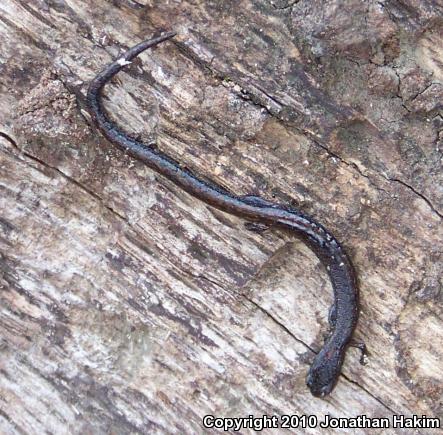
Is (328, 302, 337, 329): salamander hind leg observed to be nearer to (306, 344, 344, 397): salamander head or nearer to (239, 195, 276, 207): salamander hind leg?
(306, 344, 344, 397): salamander head

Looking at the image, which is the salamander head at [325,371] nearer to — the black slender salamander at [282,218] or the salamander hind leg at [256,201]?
the black slender salamander at [282,218]

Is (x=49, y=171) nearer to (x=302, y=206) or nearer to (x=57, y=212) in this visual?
(x=57, y=212)

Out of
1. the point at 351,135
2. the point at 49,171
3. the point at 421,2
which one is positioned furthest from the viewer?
the point at 49,171

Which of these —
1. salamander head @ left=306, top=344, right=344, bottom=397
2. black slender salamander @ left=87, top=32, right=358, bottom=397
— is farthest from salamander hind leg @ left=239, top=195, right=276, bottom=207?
salamander head @ left=306, top=344, right=344, bottom=397

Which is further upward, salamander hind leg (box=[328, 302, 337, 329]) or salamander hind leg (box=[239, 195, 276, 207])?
salamander hind leg (box=[239, 195, 276, 207])

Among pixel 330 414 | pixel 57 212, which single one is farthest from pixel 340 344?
pixel 57 212
